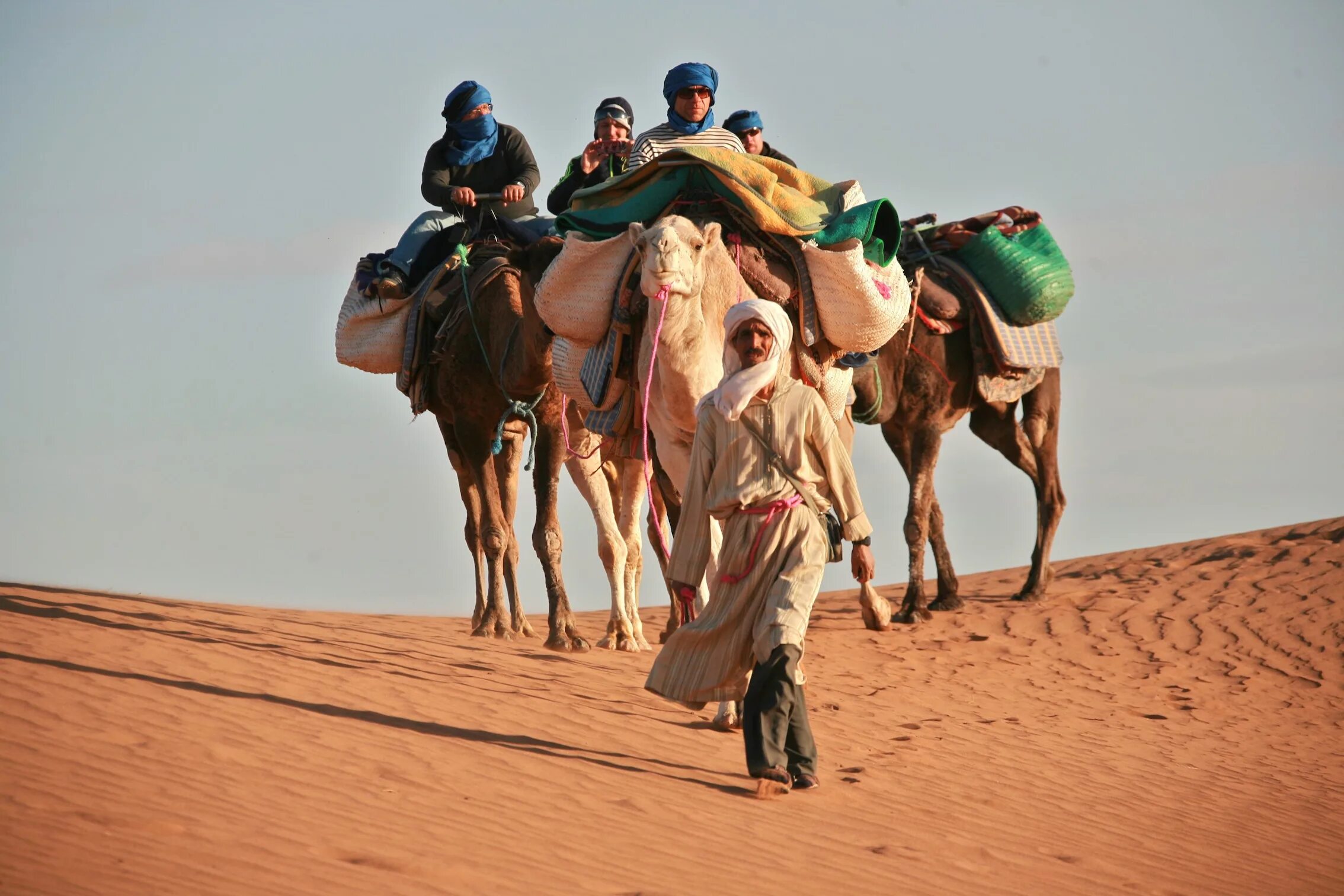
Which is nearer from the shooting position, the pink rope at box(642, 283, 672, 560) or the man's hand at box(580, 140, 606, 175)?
the pink rope at box(642, 283, 672, 560)

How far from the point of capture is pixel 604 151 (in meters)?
11.0

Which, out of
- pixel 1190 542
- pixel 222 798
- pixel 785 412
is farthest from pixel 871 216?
pixel 1190 542

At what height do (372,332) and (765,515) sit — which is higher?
(372,332)

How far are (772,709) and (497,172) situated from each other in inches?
250

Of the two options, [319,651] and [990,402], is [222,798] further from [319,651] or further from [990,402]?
[990,402]

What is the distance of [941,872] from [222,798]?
8.98ft

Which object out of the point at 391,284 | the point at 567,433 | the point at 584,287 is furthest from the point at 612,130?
the point at 584,287

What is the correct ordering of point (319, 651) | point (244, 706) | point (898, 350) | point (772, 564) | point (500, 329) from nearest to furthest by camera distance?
point (772, 564) < point (244, 706) < point (319, 651) < point (500, 329) < point (898, 350)

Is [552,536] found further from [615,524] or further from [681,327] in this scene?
[681,327]

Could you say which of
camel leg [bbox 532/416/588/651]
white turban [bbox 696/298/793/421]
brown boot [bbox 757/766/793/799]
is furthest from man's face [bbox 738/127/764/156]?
brown boot [bbox 757/766/793/799]

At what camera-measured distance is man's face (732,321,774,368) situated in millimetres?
6727

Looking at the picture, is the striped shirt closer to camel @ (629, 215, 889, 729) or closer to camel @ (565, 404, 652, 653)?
camel @ (629, 215, 889, 729)

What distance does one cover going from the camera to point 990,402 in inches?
525

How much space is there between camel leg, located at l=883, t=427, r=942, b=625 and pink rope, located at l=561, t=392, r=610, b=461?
10.7 ft
